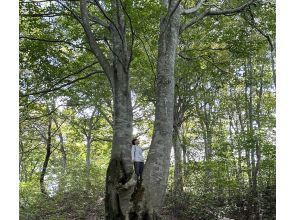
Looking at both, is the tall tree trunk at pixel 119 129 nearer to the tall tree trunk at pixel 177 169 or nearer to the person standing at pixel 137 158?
the person standing at pixel 137 158

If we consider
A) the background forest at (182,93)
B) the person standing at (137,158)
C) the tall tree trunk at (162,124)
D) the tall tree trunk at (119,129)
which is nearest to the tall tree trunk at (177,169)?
the background forest at (182,93)

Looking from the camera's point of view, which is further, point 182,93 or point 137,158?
point 182,93

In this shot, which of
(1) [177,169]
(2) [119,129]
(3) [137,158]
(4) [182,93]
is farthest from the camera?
(4) [182,93]

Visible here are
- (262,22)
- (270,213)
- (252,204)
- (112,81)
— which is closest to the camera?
(112,81)

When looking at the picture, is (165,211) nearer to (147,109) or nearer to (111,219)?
(111,219)

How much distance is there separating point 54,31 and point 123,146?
4661 millimetres

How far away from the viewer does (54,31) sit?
8.77 metres

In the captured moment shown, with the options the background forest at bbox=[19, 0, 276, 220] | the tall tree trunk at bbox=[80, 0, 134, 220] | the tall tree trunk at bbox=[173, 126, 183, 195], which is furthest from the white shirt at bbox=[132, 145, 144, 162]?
the tall tree trunk at bbox=[173, 126, 183, 195]

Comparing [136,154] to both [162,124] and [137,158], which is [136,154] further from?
[162,124]

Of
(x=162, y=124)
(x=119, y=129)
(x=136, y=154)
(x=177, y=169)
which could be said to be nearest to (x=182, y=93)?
(x=177, y=169)

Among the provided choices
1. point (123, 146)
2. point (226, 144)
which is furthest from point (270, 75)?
point (123, 146)

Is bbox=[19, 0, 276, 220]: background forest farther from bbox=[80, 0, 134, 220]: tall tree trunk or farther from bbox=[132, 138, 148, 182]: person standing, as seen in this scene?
bbox=[132, 138, 148, 182]: person standing

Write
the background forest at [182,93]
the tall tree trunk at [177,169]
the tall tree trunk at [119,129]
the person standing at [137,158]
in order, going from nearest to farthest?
the tall tree trunk at [119,129] → the person standing at [137,158] → the background forest at [182,93] → the tall tree trunk at [177,169]

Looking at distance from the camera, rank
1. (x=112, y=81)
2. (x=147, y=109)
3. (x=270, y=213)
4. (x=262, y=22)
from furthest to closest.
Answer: (x=147, y=109), (x=262, y=22), (x=270, y=213), (x=112, y=81)
